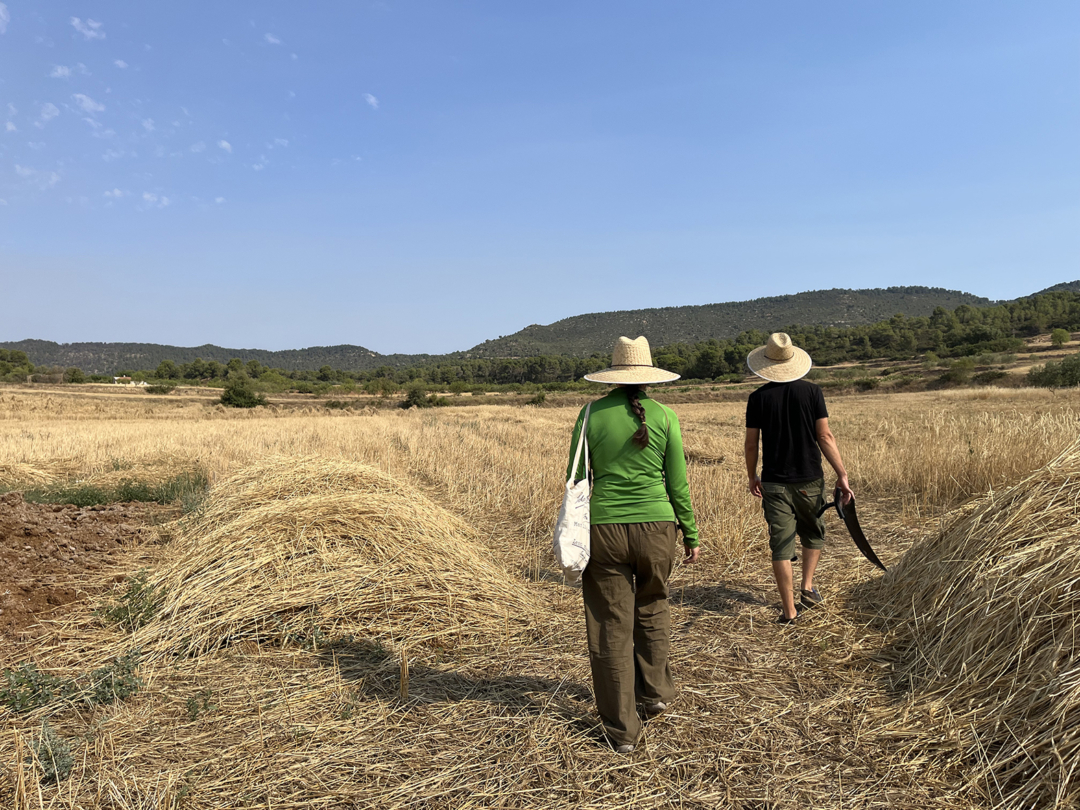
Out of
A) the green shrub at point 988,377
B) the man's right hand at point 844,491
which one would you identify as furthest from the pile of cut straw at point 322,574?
the green shrub at point 988,377

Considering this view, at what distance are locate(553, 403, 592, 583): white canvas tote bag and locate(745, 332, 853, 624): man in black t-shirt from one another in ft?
7.39

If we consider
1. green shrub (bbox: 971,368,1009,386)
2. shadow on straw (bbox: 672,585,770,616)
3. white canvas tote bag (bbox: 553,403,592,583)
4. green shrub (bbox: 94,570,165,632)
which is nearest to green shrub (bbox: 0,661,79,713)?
green shrub (bbox: 94,570,165,632)

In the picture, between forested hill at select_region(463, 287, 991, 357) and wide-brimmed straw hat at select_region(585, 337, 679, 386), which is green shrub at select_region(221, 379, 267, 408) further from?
forested hill at select_region(463, 287, 991, 357)

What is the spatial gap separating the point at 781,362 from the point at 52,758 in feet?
17.5

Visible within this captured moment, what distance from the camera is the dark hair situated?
128 inches

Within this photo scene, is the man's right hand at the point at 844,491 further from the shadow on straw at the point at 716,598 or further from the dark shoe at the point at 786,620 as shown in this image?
the shadow on straw at the point at 716,598

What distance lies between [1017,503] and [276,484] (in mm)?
6308

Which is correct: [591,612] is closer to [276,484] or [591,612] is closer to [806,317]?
[276,484]

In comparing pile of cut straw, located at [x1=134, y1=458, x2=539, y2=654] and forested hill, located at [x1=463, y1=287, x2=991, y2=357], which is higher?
forested hill, located at [x1=463, y1=287, x2=991, y2=357]

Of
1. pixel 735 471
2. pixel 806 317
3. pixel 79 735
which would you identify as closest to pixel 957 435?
pixel 735 471

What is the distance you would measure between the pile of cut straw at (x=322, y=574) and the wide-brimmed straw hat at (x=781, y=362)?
114 inches

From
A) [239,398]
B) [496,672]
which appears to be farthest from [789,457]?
[239,398]

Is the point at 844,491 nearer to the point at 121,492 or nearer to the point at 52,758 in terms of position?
the point at 52,758

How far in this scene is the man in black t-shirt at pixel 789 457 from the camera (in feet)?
15.9
